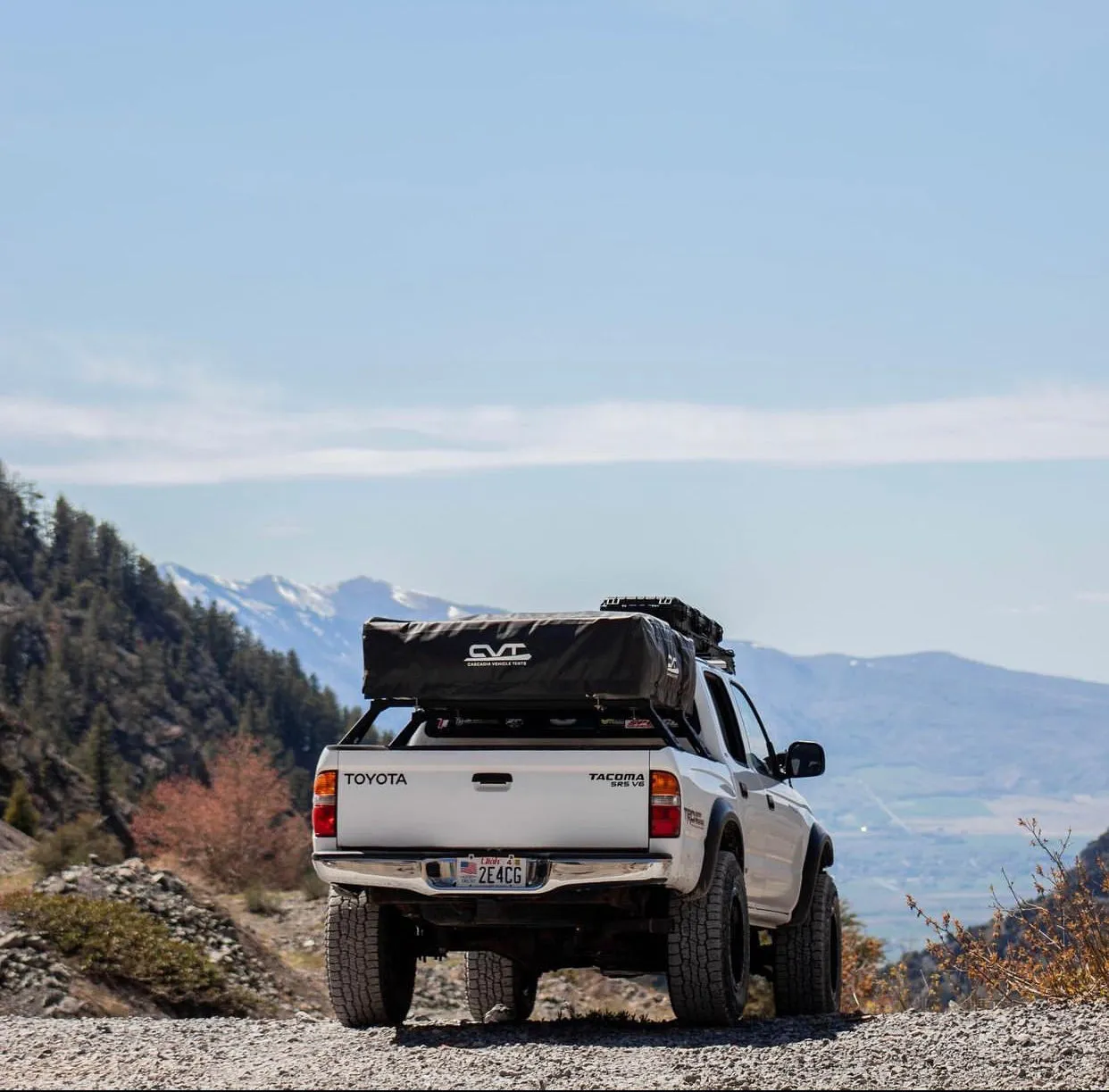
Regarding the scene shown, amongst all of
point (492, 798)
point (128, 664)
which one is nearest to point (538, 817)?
point (492, 798)

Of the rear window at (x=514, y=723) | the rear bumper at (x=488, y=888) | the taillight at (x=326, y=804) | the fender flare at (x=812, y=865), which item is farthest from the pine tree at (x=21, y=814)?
the rear bumper at (x=488, y=888)

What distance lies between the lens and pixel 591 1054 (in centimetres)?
843

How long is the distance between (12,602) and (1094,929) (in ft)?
442

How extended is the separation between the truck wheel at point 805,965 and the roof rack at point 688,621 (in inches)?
70.7

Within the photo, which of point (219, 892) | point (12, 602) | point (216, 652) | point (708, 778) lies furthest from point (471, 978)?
point (216, 652)

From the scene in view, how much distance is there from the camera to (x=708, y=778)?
10.0m

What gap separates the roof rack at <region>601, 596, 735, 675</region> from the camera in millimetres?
11398

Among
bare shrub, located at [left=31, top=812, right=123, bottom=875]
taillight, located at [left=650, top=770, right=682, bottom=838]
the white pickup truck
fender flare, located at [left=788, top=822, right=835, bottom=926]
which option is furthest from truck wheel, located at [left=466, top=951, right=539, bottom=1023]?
bare shrub, located at [left=31, top=812, right=123, bottom=875]

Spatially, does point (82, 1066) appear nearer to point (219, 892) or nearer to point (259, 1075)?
point (259, 1075)

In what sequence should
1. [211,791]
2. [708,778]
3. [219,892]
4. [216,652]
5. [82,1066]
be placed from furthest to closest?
[216,652], [211,791], [219,892], [708,778], [82,1066]

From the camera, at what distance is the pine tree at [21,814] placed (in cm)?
5669

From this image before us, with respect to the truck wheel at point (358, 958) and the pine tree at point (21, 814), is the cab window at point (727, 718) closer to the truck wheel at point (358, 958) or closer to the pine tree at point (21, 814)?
the truck wheel at point (358, 958)

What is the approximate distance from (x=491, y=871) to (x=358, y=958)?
1075 millimetres

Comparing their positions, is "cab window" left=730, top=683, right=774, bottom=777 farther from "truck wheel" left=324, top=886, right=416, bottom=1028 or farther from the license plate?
"truck wheel" left=324, top=886, right=416, bottom=1028
